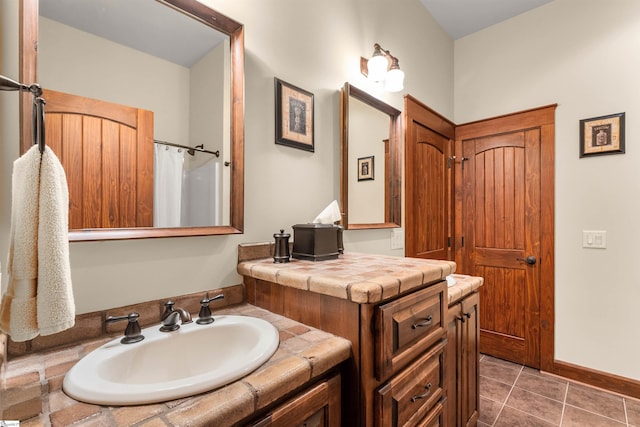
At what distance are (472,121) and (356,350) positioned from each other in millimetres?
2597

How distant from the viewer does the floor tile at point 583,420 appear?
1.74m

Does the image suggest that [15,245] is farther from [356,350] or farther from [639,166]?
[639,166]

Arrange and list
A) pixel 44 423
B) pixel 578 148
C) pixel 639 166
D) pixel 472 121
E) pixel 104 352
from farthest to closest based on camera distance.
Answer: pixel 472 121 < pixel 578 148 < pixel 639 166 < pixel 104 352 < pixel 44 423

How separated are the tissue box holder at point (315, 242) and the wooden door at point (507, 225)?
1.91m

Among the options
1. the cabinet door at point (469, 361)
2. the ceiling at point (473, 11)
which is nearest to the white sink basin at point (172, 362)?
the cabinet door at point (469, 361)

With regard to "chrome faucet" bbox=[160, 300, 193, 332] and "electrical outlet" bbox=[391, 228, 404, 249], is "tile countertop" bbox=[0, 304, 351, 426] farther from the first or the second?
"electrical outlet" bbox=[391, 228, 404, 249]

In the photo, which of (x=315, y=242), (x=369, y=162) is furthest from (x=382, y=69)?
(x=315, y=242)

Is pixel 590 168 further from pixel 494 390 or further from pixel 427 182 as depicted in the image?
pixel 494 390

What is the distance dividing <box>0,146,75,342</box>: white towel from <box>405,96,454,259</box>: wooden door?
1.91 metres

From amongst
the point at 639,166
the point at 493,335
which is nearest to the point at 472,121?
the point at 639,166

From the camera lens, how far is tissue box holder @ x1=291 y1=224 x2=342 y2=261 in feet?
4.12

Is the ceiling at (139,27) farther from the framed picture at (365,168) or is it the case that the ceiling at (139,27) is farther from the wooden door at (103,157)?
the framed picture at (365,168)

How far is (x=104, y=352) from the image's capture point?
0.76 meters

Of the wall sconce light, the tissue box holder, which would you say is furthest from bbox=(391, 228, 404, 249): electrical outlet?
the wall sconce light
